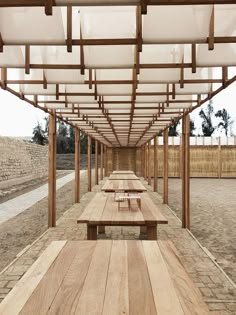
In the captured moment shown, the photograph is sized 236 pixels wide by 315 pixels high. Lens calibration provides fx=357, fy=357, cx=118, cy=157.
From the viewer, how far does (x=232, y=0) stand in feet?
8.94

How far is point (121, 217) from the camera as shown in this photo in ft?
16.6

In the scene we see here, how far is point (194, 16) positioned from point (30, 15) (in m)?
1.53

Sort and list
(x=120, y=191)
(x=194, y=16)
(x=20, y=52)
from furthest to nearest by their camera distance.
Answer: (x=120, y=191)
(x=20, y=52)
(x=194, y=16)

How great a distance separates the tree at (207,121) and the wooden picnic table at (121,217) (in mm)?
45904

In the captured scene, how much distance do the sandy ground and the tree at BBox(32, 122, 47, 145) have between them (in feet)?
135

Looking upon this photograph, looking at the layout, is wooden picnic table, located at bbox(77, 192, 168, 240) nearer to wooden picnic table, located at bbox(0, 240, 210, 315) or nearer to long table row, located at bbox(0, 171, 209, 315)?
long table row, located at bbox(0, 171, 209, 315)

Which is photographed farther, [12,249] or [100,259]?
[12,249]

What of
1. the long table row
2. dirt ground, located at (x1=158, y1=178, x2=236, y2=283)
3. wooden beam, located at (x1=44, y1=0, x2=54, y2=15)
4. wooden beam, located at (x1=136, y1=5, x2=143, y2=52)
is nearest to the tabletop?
dirt ground, located at (x1=158, y1=178, x2=236, y2=283)

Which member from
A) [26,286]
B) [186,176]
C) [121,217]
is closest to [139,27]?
[26,286]

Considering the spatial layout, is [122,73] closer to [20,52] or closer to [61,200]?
[20,52]

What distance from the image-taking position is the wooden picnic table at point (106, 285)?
1820 millimetres

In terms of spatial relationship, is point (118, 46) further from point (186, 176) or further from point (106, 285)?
point (186, 176)

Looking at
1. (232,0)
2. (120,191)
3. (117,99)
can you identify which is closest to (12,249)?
(120,191)

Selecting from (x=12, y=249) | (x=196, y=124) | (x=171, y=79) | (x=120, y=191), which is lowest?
(x=12, y=249)
